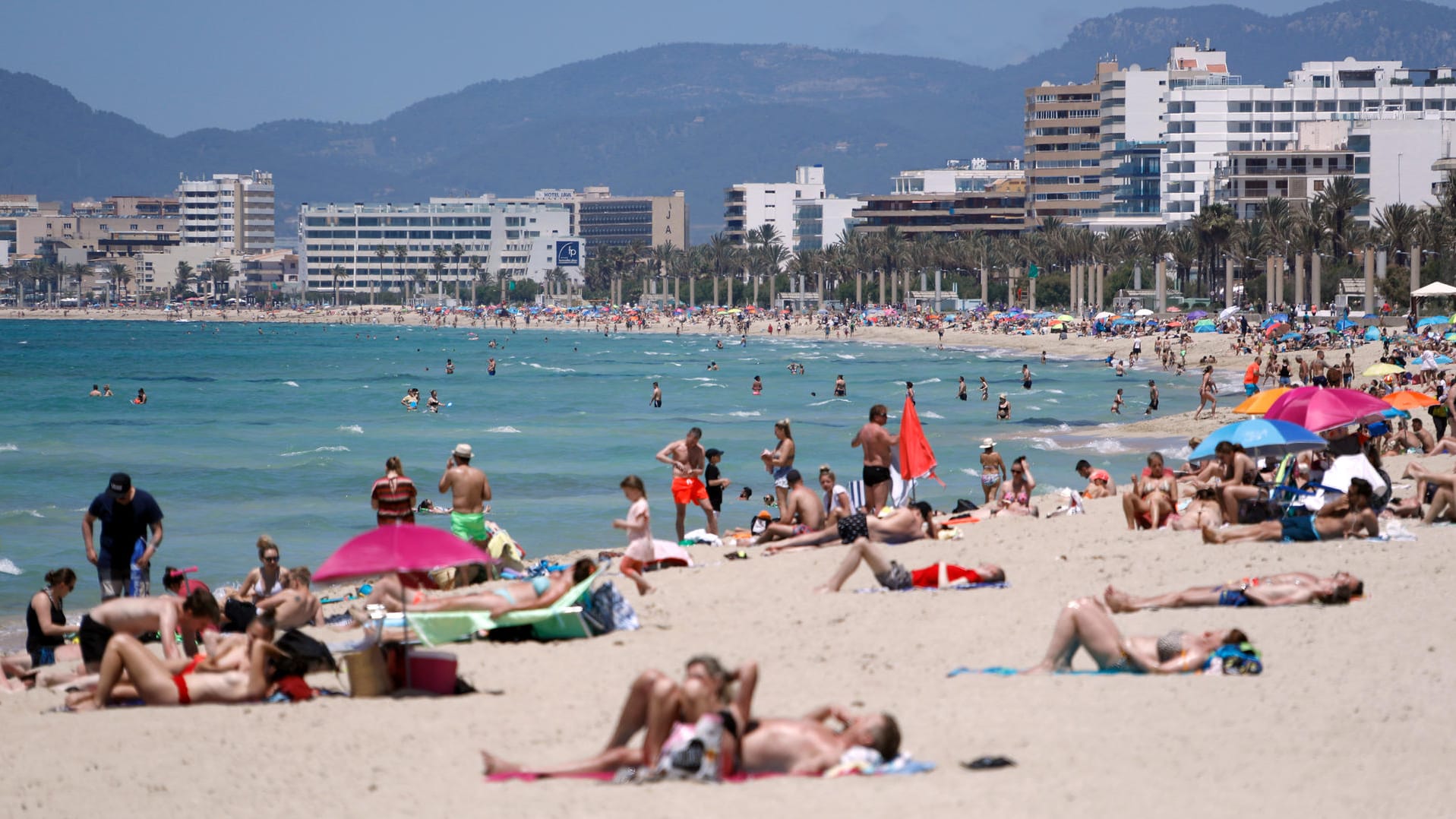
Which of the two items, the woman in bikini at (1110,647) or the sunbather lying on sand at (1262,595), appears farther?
the sunbather lying on sand at (1262,595)

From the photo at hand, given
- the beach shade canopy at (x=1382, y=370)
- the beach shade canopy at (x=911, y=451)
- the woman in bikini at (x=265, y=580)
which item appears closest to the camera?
the woman in bikini at (x=265, y=580)

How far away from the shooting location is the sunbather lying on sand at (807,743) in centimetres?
745

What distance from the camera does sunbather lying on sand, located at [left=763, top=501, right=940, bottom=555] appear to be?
13852mm

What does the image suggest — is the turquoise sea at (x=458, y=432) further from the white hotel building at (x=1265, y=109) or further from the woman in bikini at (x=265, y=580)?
the white hotel building at (x=1265, y=109)

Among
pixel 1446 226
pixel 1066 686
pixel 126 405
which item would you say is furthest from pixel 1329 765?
Answer: pixel 1446 226

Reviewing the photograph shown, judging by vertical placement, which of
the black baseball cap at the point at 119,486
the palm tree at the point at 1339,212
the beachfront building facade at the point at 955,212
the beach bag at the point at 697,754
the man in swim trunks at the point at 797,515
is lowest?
the beach bag at the point at 697,754

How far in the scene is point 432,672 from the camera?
9.67m

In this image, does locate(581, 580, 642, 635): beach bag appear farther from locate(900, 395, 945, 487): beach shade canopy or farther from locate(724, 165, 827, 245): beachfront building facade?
locate(724, 165, 827, 245): beachfront building facade

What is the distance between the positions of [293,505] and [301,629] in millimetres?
13325

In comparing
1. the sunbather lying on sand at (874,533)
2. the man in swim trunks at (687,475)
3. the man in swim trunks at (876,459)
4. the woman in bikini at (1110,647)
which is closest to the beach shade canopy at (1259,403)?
the man in swim trunks at (876,459)

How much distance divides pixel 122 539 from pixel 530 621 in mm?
3233

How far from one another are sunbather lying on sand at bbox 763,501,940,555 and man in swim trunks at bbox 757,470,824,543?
113 mm

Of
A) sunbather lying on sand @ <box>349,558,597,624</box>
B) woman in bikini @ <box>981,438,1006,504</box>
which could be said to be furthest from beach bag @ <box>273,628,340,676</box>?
woman in bikini @ <box>981,438,1006,504</box>

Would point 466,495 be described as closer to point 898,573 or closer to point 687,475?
point 687,475
